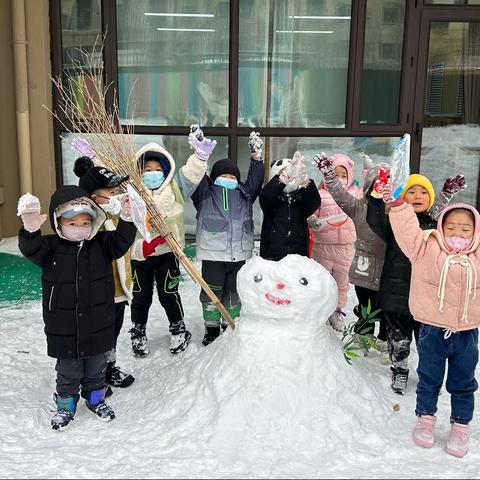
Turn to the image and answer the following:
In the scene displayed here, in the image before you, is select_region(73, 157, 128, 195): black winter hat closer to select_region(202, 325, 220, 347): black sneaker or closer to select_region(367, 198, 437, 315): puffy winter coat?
select_region(202, 325, 220, 347): black sneaker

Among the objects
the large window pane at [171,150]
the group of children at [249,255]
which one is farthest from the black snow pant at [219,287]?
the large window pane at [171,150]

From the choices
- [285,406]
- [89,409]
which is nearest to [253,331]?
[285,406]

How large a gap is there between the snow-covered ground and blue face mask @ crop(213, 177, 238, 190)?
1156 millimetres

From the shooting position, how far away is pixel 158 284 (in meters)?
4.47

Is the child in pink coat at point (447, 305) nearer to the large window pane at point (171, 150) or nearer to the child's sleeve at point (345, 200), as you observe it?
the child's sleeve at point (345, 200)

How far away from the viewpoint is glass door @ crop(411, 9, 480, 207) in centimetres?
735

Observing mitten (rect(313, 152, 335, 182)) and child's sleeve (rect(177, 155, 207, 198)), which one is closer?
mitten (rect(313, 152, 335, 182))

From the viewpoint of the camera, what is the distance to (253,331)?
3623 millimetres

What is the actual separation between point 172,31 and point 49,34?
141cm

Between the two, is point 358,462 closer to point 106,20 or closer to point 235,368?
point 235,368

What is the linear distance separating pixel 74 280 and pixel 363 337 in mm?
1817

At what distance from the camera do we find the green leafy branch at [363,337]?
12.5 ft

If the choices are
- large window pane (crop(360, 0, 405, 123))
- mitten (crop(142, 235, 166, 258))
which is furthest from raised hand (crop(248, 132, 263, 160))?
large window pane (crop(360, 0, 405, 123))

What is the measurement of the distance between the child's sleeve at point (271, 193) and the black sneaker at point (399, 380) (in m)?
1.39
